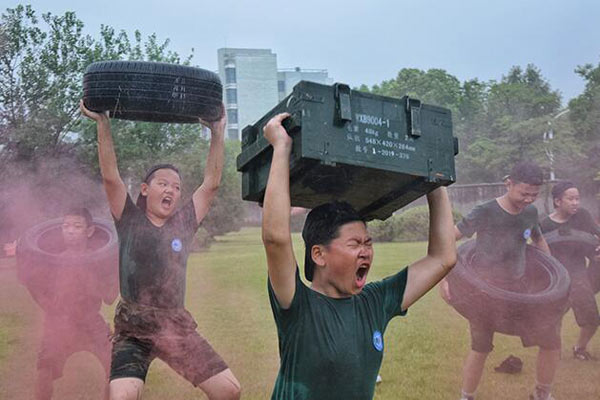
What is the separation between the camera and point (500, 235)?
596 centimetres

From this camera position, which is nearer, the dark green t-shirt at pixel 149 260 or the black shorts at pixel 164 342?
the black shorts at pixel 164 342

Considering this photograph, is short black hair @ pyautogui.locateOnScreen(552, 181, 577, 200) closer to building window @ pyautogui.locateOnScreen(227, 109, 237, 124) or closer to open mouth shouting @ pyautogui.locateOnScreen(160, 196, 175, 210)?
open mouth shouting @ pyautogui.locateOnScreen(160, 196, 175, 210)

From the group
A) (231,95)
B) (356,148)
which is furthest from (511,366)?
(231,95)

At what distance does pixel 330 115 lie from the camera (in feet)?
8.20

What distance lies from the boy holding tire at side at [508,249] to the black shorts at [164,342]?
249 centimetres

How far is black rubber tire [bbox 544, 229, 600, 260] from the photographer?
6965 mm

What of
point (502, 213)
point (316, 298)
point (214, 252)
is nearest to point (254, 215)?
point (214, 252)

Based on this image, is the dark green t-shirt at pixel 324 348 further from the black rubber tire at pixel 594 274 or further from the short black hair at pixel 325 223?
the black rubber tire at pixel 594 274

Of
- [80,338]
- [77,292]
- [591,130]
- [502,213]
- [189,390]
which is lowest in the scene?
[189,390]

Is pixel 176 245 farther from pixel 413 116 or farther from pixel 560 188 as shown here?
pixel 560 188

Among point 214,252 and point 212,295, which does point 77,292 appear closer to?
point 212,295

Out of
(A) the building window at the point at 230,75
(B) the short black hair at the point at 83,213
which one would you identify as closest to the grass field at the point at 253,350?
(B) the short black hair at the point at 83,213

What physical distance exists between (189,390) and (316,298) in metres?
3.39

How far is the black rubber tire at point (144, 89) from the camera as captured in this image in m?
4.02
